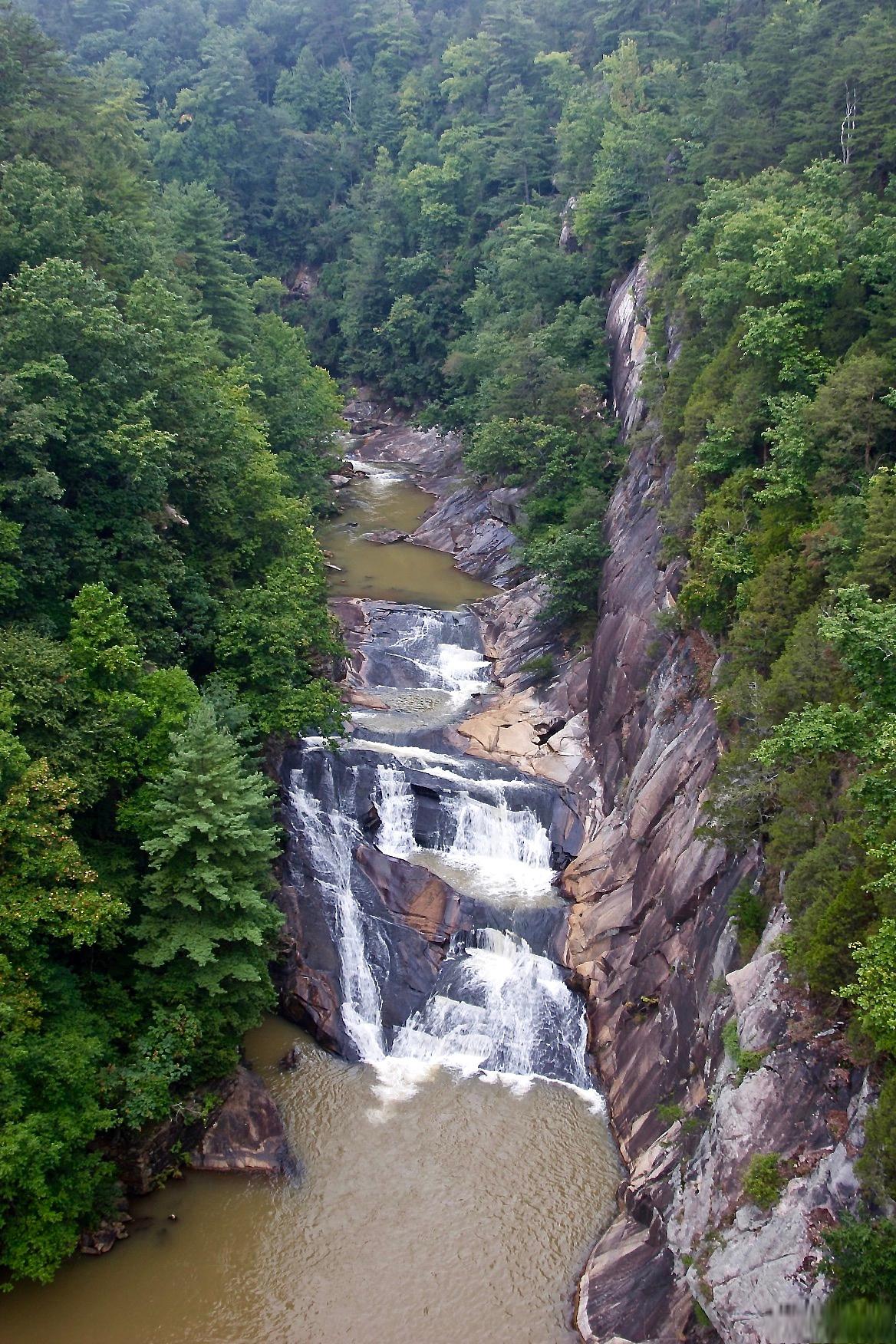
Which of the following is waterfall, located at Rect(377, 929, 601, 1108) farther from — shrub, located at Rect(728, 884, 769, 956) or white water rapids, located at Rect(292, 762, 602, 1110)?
shrub, located at Rect(728, 884, 769, 956)

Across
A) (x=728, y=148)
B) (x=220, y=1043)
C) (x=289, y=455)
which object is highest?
(x=728, y=148)

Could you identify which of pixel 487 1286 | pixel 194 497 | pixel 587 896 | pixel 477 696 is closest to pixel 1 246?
pixel 194 497

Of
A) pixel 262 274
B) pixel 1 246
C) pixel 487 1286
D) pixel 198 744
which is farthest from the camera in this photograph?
pixel 262 274

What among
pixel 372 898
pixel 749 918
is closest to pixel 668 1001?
pixel 749 918

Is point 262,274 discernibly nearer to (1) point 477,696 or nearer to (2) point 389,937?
(1) point 477,696

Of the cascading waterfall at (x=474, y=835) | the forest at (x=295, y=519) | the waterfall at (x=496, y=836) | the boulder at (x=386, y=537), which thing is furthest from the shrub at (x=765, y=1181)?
the boulder at (x=386, y=537)

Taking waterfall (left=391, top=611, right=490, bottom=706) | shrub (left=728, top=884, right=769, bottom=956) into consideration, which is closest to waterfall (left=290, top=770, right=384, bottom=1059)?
waterfall (left=391, top=611, right=490, bottom=706)
